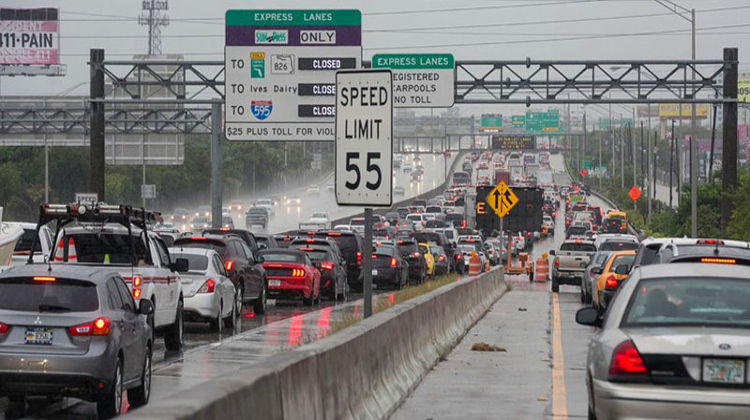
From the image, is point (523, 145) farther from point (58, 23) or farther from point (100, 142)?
point (100, 142)

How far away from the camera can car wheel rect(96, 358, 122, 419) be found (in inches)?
543

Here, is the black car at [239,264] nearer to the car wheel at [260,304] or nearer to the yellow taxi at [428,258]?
the car wheel at [260,304]

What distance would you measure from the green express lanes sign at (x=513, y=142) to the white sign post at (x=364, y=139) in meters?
175

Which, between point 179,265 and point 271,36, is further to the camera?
point 271,36

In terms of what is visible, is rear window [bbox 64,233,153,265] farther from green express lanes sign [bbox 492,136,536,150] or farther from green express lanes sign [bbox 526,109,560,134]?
green express lanes sign [bbox 492,136,536,150]

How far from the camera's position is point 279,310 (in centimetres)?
3338

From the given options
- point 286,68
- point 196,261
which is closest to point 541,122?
point 286,68

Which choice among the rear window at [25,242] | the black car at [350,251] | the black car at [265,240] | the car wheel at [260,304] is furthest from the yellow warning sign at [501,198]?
the rear window at [25,242]

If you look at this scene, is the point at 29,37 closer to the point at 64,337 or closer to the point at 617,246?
the point at 617,246

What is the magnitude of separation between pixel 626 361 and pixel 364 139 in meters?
6.95

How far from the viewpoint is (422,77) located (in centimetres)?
4697

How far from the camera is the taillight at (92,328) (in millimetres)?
13836

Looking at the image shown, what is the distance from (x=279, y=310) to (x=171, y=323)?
1159 centimetres

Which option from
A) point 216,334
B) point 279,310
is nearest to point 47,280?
point 216,334
